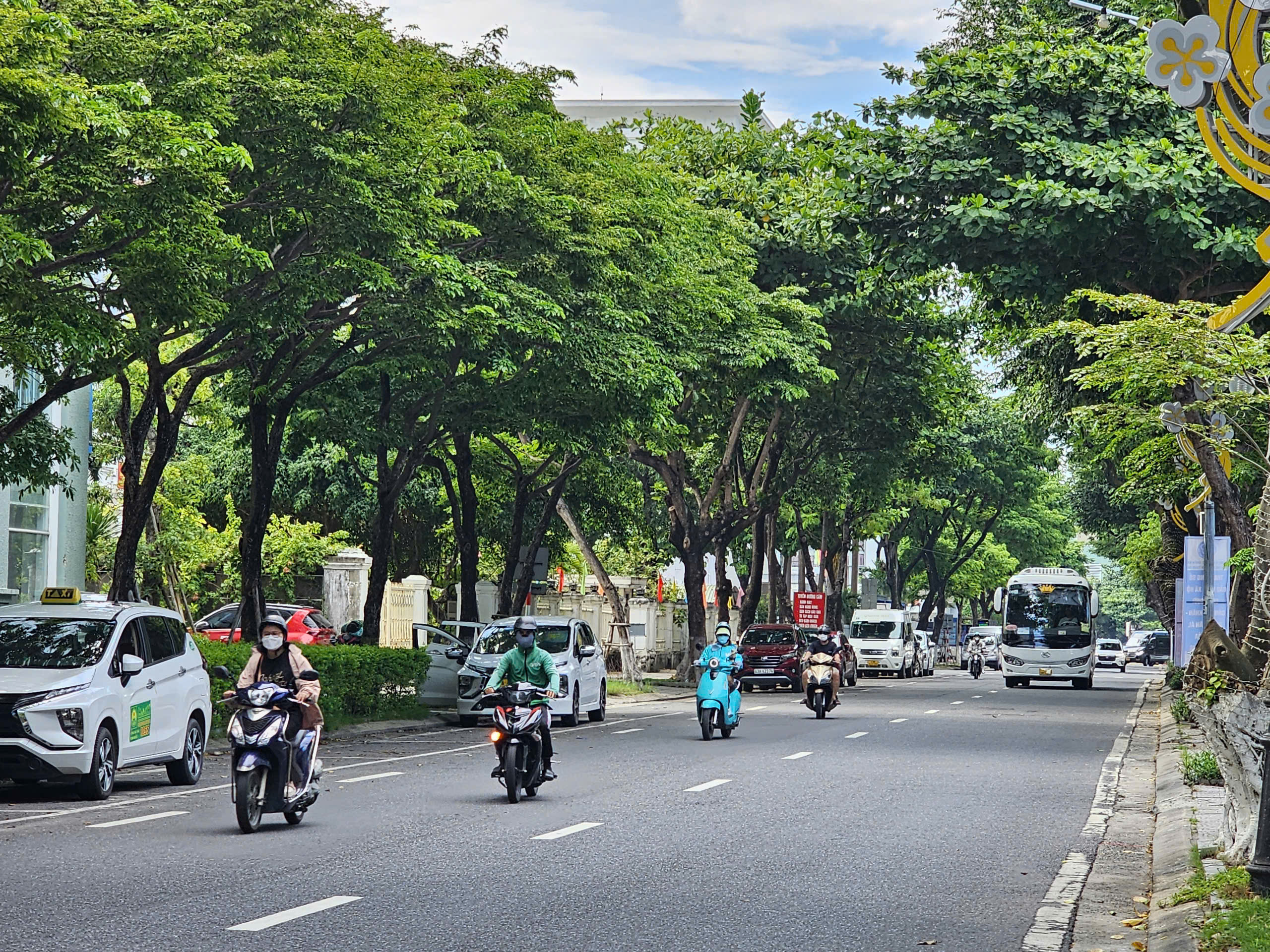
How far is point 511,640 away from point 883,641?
3346 centimetres

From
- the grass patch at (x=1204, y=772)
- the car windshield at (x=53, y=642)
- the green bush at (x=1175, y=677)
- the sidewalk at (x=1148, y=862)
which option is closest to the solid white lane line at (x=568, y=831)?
the sidewalk at (x=1148, y=862)

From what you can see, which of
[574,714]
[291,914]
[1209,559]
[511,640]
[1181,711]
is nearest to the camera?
[291,914]

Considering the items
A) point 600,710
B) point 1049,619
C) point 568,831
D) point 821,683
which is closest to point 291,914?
point 568,831

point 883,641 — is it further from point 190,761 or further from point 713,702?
point 190,761

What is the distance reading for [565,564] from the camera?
180ft

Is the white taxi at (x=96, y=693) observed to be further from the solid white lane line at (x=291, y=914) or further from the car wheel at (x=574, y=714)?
the car wheel at (x=574, y=714)

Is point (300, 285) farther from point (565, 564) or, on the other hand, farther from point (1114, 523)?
point (1114, 523)

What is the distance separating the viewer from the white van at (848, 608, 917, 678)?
58.1m

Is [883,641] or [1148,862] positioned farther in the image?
[883,641]

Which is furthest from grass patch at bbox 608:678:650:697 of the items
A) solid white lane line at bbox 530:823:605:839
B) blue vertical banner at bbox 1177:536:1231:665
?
solid white lane line at bbox 530:823:605:839

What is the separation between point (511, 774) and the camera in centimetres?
1431

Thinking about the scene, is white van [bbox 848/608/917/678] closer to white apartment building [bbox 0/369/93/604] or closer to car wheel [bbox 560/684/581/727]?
white apartment building [bbox 0/369/93/604]

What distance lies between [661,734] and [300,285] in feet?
29.8

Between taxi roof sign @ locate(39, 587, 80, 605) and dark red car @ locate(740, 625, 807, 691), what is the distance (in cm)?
2578
